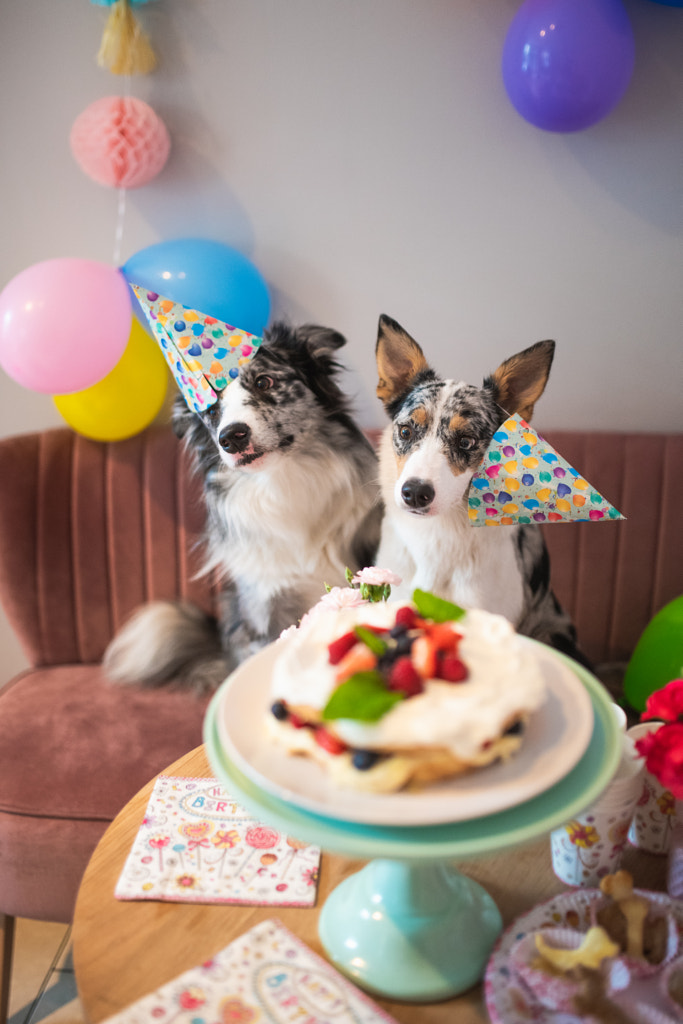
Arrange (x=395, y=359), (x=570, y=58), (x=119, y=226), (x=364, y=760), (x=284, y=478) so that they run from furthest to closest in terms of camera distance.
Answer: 1. (x=119, y=226)
2. (x=570, y=58)
3. (x=284, y=478)
4. (x=395, y=359)
5. (x=364, y=760)

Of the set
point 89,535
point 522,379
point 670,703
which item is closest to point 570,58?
point 522,379

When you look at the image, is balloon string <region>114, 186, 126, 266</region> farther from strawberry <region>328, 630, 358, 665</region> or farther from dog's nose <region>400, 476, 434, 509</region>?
strawberry <region>328, 630, 358, 665</region>

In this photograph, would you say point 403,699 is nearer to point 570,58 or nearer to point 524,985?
point 524,985

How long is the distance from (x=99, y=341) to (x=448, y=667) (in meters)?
1.31

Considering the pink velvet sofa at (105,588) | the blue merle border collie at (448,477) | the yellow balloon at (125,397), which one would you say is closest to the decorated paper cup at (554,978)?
the blue merle border collie at (448,477)

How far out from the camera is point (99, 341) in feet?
5.61

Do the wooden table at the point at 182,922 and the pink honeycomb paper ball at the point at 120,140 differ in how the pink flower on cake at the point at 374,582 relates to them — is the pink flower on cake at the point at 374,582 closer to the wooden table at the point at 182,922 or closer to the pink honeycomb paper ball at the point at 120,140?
the wooden table at the point at 182,922

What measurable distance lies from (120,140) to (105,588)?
1196 mm

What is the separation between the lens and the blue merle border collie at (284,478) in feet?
4.77

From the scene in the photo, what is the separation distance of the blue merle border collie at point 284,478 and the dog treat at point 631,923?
29.4 inches

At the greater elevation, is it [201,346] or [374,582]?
[201,346]

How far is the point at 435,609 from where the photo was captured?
2.90ft

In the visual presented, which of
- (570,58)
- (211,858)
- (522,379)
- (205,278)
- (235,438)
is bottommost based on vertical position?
(211,858)

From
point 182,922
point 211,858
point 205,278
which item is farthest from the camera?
point 205,278
